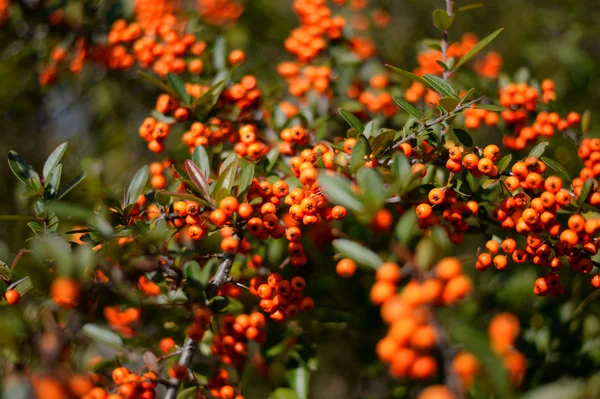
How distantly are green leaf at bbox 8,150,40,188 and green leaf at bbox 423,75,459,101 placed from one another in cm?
202

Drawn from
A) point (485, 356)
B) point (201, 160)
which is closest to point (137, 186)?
point (201, 160)

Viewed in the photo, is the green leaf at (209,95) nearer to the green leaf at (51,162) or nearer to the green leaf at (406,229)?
the green leaf at (51,162)

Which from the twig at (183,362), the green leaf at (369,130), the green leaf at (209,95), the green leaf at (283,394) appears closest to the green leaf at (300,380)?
the green leaf at (283,394)

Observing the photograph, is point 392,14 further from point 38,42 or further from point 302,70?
point 38,42

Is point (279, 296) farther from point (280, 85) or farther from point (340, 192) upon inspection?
point (280, 85)

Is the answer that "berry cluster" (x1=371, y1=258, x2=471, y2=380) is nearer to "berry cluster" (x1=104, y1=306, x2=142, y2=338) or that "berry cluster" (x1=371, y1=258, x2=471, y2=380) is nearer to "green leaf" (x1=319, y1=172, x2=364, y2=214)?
"green leaf" (x1=319, y1=172, x2=364, y2=214)

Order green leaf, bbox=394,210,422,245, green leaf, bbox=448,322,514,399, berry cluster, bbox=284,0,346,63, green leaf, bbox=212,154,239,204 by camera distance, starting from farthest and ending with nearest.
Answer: berry cluster, bbox=284,0,346,63 < green leaf, bbox=212,154,239,204 < green leaf, bbox=394,210,422,245 < green leaf, bbox=448,322,514,399

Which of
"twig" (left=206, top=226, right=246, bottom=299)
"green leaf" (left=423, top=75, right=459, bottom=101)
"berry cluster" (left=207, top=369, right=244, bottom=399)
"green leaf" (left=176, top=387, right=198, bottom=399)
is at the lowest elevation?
"berry cluster" (left=207, top=369, right=244, bottom=399)

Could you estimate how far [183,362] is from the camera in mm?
2049

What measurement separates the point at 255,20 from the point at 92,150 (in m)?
2.62

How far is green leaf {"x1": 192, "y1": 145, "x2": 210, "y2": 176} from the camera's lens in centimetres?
215

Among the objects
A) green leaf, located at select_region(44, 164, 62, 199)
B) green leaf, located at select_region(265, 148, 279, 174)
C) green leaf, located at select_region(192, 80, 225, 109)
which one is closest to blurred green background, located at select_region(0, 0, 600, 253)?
green leaf, located at select_region(192, 80, 225, 109)

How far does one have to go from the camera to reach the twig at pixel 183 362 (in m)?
2.03

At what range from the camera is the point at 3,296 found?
204 centimetres
